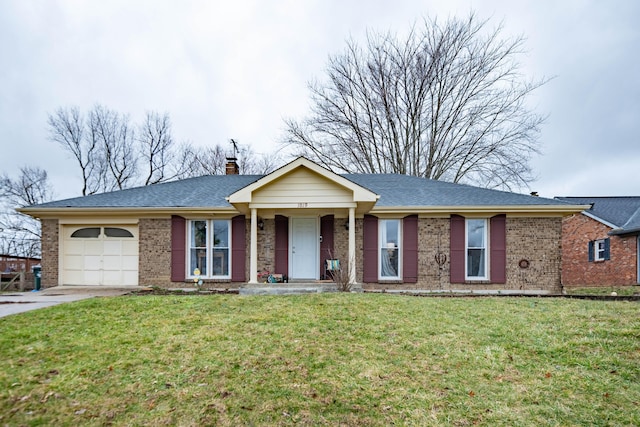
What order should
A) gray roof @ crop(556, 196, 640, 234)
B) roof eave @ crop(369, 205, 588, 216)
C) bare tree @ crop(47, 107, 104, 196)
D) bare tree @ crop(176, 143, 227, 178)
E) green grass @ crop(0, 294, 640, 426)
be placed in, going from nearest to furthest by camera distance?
1. green grass @ crop(0, 294, 640, 426)
2. roof eave @ crop(369, 205, 588, 216)
3. gray roof @ crop(556, 196, 640, 234)
4. bare tree @ crop(47, 107, 104, 196)
5. bare tree @ crop(176, 143, 227, 178)

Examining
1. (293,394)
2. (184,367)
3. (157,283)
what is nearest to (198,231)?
(157,283)

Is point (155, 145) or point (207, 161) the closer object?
point (155, 145)

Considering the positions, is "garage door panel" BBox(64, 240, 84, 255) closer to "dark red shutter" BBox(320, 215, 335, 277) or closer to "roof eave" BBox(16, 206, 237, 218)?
"roof eave" BBox(16, 206, 237, 218)

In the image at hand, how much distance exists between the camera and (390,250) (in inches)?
440

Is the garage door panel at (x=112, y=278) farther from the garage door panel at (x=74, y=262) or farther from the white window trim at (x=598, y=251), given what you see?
the white window trim at (x=598, y=251)

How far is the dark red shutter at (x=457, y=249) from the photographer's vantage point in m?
10.9

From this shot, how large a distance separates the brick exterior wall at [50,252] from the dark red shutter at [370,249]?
9.89m

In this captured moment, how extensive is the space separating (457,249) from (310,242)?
4655 mm

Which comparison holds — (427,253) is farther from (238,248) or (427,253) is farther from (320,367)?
(320,367)

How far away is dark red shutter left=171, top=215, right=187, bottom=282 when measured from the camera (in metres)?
11.1

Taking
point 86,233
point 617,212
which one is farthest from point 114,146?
point 617,212

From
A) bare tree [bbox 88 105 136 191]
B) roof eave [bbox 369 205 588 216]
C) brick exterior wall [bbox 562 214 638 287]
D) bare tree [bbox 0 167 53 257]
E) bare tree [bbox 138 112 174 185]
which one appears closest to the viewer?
roof eave [bbox 369 205 588 216]

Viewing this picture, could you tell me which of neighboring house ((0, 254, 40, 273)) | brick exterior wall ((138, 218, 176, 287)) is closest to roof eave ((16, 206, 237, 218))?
brick exterior wall ((138, 218, 176, 287))

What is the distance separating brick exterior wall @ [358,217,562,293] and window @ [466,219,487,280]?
0.36 meters
